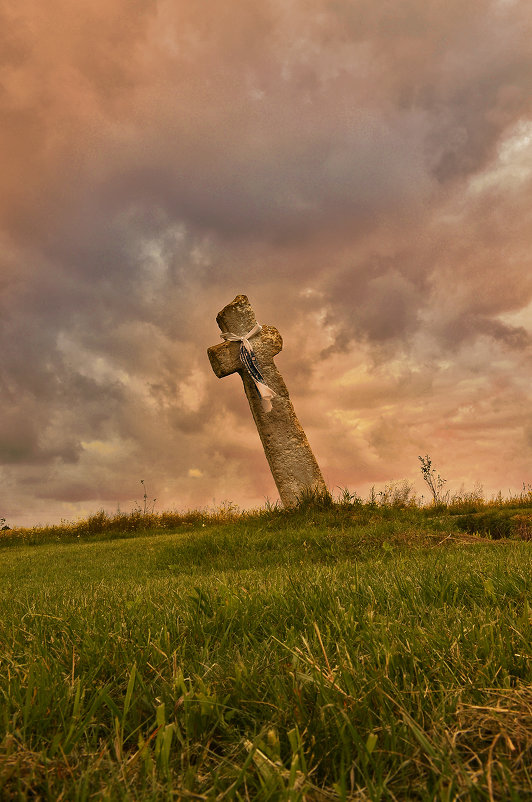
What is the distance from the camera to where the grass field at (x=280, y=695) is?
4.08 ft

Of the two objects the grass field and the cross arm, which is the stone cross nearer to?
the cross arm

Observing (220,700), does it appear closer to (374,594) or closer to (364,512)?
(374,594)

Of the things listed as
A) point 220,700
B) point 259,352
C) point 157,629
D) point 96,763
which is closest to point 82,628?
point 157,629

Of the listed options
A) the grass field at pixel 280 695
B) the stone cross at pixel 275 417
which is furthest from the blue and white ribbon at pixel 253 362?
the grass field at pixel 280 695

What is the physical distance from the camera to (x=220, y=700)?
168 centimetres

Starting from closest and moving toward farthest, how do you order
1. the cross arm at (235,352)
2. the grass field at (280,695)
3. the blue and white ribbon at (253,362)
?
the grass field at (280,695) → the blue and white ribbon at (253,362) → the cross arm at (235,352)

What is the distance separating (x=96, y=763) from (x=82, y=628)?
1421mm

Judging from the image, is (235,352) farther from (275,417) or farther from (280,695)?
(280,695)

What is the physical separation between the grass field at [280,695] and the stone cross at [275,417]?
845cm

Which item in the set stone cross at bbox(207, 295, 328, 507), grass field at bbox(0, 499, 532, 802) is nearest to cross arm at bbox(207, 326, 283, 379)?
stone cross at bbox(207, 295, 328, 507)

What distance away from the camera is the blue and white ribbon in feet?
38.9

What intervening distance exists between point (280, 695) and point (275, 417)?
10.5m

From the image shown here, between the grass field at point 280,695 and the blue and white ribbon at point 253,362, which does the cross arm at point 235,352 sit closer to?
the blue and white ribbon at point 253,362

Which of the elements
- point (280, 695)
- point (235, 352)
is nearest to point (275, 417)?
point (235, 352)
